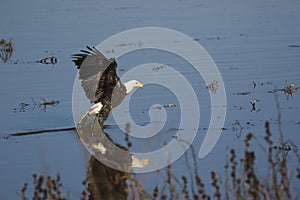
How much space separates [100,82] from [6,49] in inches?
226

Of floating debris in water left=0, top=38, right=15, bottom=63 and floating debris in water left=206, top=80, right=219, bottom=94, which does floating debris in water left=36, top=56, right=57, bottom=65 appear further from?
floating debris in water left=206, top=80, right=219, bottom=94

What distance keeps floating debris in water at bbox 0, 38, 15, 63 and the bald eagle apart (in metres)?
4.94

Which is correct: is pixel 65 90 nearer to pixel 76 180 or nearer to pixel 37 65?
pixel 37 65

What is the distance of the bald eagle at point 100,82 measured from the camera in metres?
8.95

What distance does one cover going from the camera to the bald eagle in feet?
29.3

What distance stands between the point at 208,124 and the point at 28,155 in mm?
2158

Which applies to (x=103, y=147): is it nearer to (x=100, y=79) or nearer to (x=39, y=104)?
(x=100, y=79)

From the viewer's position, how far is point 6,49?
14.4m

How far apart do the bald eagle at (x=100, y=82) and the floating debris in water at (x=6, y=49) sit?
4940 millimetres

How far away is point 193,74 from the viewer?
38.3 feet

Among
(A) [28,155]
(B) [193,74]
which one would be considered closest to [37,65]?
(B) [193,74]

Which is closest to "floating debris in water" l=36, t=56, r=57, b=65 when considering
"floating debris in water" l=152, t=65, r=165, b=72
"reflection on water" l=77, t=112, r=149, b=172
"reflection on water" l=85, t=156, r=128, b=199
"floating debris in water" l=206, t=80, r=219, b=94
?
"floating debris in water" l=152, t=65, r=165, b=72

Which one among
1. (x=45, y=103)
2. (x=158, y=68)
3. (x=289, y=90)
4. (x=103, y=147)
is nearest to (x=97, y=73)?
(x=103, y=147)

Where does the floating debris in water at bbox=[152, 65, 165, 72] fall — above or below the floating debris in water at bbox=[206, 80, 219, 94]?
above
